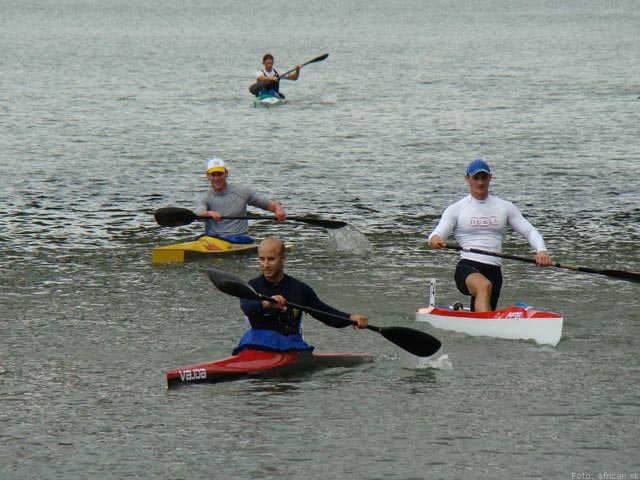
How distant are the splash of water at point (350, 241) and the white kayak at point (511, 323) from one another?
16.4ft

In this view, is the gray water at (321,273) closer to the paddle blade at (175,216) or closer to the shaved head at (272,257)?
the paddle blade at (175,216)

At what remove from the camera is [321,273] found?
17.5 m

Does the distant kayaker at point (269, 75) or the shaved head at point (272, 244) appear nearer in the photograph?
the shaved head at point (272, 244)

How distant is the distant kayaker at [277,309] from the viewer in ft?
37.7

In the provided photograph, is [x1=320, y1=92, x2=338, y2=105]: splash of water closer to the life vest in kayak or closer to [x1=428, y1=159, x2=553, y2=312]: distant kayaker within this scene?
the life vest in kayak

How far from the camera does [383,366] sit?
42.2 feet

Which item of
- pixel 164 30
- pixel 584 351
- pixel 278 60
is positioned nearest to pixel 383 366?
pixel 584 351

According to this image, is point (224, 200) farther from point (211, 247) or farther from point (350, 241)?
point (350, 241)

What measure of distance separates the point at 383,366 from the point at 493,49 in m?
55.2

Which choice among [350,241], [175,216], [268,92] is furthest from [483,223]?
[268,92]

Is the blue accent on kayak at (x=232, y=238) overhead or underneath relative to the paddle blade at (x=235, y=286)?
underneath

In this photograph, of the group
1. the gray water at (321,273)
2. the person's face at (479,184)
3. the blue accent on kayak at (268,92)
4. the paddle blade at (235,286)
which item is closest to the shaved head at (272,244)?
the paddle blade at (235,286)

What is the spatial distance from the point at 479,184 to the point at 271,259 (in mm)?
3135

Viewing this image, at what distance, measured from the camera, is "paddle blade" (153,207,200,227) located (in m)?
17.9
